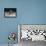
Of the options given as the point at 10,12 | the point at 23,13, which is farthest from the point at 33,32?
the point at 10,12

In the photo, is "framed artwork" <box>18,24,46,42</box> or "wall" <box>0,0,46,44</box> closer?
"framed artwork" <box>18,24,46,42</box>

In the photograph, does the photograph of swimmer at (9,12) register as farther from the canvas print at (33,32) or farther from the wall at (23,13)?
the canvas print at (33,32)

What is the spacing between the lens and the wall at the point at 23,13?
12.5 ft

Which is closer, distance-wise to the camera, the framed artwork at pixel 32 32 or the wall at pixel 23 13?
the framed artwork at pixel 32 32

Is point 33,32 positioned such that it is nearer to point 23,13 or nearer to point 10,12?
point 23,13

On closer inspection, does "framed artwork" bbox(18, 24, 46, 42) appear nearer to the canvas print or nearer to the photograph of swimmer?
the canvas print

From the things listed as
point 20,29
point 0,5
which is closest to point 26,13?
point 20,29

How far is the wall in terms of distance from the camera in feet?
12.5

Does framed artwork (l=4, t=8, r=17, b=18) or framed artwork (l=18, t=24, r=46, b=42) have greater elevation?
framed artwork (l=4, t=8, r=17, b=18)

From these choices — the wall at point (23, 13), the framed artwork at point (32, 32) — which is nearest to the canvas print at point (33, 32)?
the framed artwork at point (32, 32)

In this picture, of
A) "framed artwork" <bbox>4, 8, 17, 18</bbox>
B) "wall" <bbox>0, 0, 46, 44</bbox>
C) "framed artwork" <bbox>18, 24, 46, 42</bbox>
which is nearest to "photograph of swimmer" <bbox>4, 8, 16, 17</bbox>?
"framed artwork" <bbox>4, 8, 17, 18</bbox>

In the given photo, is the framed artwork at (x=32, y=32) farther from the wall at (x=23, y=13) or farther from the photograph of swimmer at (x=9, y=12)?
the photograph of swimmer at (x=9, y=12)

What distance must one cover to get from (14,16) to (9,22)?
24 cm

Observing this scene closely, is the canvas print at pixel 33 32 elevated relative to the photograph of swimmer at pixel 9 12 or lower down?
lower down
